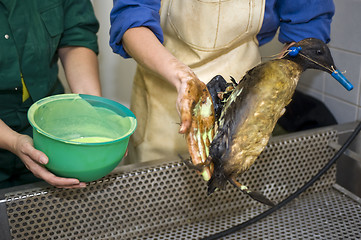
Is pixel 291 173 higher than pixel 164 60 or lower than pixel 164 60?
lower

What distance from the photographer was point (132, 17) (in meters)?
0.96

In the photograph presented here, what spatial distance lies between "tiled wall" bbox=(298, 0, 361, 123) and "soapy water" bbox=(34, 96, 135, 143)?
754 mm

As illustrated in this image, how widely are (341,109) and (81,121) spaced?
91 centimetres

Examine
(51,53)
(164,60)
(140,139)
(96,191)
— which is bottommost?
(140,139)

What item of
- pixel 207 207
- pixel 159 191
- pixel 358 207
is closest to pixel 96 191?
pixel 159 191

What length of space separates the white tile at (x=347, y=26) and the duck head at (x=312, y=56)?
0.49m

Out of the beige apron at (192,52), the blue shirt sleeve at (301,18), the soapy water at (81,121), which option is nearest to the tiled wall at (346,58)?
the blue shirt sleeve at (301,18)

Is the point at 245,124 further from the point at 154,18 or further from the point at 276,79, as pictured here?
the point at 154,18

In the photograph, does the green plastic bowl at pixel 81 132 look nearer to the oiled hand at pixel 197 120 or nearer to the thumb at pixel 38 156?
the thumb at pixel 38 156

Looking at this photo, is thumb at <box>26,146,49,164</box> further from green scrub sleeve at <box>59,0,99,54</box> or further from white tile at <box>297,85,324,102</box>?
white tile at <box>297,85,324,102</box>

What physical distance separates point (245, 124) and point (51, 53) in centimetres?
61

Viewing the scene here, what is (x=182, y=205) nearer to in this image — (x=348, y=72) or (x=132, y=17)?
(x=132, y=17)

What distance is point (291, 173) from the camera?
1096 mm

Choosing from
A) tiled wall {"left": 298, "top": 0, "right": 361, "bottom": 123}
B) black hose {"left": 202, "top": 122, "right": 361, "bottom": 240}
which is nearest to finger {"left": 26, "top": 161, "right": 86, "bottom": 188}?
black hose {"left": 202, "top": 122, "right": 361, "bottom": 240}
